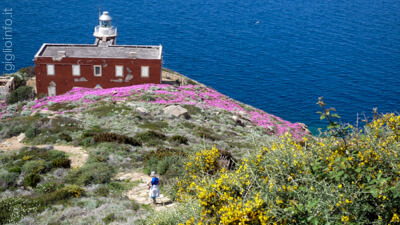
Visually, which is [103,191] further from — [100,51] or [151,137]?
[100,51]

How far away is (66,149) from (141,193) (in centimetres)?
763

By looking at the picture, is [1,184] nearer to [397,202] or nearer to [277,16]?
[397,202]

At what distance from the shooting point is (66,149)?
71.1 feet

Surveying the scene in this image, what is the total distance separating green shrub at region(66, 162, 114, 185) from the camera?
16.7 meters

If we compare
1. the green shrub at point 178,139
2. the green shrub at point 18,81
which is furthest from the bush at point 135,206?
the green shrub at point 18,81

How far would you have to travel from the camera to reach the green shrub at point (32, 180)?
16609 millimetres

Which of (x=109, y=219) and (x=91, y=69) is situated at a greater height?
(x=109, y=219)

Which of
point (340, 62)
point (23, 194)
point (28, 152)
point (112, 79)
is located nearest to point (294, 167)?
point (23, 194)

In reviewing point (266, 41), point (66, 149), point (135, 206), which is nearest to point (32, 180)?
point (66, 149)

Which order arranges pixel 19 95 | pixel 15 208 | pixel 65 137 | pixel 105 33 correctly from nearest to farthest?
pixel 15 208 → pixel 65 137 → pixel 19 95 → pixel 105 33

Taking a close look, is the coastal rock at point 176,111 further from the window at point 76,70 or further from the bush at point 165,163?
the window at point 76,70

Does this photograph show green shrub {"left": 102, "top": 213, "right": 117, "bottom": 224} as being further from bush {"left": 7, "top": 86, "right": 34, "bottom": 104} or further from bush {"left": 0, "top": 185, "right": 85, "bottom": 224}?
bush {"left": 7, "top": 86, "right": 34, "bottom": 104}

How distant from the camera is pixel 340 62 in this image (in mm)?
81062

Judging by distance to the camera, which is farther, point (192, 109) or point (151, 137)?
point (192, 109)
